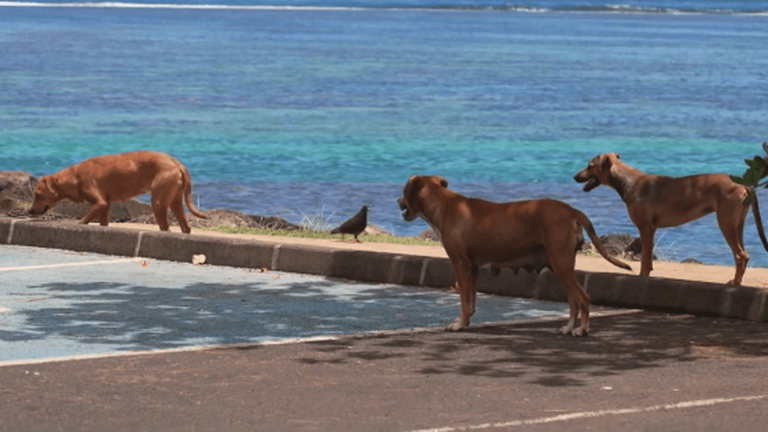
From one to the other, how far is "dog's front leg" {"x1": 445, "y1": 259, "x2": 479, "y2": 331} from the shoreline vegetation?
663 centimetres

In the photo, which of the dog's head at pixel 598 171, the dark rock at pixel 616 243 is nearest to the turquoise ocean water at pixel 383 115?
the dark rock at pixel 616 243

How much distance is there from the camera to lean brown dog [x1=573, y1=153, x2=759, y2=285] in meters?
14.8

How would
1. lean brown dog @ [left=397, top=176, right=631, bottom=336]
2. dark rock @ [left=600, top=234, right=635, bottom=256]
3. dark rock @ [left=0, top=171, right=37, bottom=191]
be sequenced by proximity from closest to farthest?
lean brown dog @ [left=397, top=176, right=631, bottom=336] → dark rock @ [left=600, top=234, right=635, bottom=256] → dark rock @ [left=0, top=171, right=37, bottom=191]

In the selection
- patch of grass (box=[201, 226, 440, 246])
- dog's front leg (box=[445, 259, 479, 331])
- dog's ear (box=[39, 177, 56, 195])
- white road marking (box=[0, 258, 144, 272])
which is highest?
dog's front leg (box=[445, 259, 479, 331])

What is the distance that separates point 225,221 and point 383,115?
132 ft

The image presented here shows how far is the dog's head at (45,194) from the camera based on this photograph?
18281mm

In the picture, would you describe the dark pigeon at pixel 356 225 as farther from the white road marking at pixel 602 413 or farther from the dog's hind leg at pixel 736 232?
the white road marking at pixel 602 413

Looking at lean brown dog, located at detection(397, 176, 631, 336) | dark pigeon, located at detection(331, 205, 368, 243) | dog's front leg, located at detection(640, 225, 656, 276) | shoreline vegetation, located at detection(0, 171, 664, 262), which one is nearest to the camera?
lean brown dog, located at detection(397, 176, 631, 336)

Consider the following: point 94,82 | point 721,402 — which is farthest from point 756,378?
point 94,82

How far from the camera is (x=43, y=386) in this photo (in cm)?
1022

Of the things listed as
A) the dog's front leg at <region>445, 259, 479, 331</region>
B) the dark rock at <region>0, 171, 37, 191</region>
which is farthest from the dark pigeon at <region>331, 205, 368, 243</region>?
the dark rock at <region>0, 171, 37, 191</region>

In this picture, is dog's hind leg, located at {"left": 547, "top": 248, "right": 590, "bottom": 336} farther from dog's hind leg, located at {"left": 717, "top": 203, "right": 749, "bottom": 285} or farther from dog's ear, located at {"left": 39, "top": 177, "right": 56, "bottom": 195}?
dog's ear, located at {"left": 39, "top": 177, "right": 56, "bottom": 195}

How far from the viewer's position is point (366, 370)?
10.9 meters

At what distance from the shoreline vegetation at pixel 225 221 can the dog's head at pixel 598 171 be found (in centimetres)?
332
